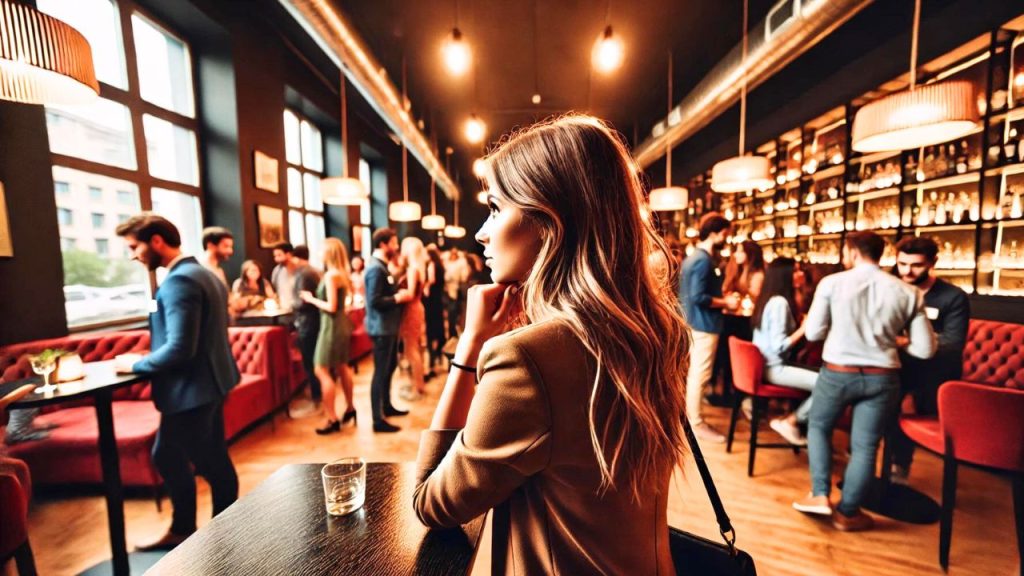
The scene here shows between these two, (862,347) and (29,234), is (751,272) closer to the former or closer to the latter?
(862,347)

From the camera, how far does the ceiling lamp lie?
1.46m

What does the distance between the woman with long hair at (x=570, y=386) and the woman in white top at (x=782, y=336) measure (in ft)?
8.74

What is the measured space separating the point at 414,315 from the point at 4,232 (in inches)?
113

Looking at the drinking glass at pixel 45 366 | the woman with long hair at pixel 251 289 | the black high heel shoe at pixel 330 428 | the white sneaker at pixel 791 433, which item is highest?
the woman with long hair at pixel 251 289

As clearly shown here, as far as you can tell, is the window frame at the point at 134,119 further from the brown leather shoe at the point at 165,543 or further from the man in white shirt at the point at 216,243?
the brown leather shoe at the point at 165,543

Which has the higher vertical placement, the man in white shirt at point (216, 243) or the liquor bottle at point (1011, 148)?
the liquor bottle at point (1011, 148)

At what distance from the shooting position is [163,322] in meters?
1.92

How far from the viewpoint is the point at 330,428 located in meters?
3.54

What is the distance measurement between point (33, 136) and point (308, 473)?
151 inches

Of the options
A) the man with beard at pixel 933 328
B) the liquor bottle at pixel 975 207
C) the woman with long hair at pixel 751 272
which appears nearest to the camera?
the man with beard at pixel 933 328

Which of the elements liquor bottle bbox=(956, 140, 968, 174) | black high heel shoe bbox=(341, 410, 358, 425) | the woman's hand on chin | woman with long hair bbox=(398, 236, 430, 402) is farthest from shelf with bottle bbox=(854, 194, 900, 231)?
black high heel shoe bbox=(341, 410, 358, 425)

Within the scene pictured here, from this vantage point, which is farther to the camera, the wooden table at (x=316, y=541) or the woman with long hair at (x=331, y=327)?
the woman with long hair at (x=331, y=327)

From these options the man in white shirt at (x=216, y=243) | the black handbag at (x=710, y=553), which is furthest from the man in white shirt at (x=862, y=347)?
the man in white shirt at (x=216, y=243)

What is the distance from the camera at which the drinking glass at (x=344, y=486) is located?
898 millimetres
